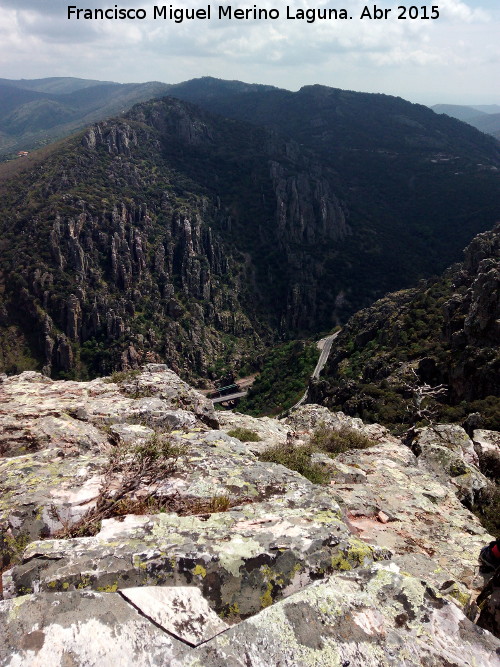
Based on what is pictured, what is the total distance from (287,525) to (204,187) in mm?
161285

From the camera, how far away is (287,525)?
5516 millimetres

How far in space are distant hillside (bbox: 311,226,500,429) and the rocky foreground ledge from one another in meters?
21.9

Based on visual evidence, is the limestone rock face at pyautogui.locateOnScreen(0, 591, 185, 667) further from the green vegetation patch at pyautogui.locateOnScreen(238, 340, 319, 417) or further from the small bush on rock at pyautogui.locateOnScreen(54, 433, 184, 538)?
the green vegetation patch at pyautogui.locateOnScreen(238, 340, 319, 417)

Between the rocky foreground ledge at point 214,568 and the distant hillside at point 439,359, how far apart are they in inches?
860

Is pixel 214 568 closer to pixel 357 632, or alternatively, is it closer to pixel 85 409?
pixel 357 632

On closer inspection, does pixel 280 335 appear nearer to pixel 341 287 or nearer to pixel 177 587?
pixel 341 287

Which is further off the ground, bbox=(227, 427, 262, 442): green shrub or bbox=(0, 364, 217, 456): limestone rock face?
bbox=(0, 364, 217, 456): limestone rock face

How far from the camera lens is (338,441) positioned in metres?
15.1

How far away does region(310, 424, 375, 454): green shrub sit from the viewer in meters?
14.7

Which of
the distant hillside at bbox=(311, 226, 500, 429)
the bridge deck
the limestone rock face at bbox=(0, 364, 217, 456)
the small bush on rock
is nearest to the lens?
the small bush on rock

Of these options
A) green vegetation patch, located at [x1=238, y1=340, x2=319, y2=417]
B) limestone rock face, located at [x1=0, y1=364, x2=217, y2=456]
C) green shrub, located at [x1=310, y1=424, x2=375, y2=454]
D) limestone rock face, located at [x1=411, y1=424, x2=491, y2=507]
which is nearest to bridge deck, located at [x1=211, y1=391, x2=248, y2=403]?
green vegetation patch, located at [x1=238, y1=340, x2=319, y2=417]

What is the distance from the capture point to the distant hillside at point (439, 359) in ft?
107

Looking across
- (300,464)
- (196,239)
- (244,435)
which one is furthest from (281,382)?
(300,464)

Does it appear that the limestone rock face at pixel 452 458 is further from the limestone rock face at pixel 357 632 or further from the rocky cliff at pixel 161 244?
the rocky cliff at pixel 161 244
